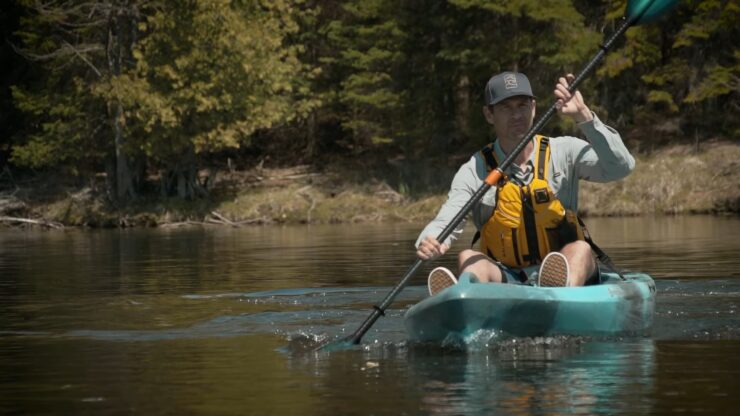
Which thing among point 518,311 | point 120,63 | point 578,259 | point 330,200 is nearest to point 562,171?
point 578,259

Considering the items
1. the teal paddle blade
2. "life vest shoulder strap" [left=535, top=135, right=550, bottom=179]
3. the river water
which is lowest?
the river water

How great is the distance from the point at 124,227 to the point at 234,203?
250 centimetres

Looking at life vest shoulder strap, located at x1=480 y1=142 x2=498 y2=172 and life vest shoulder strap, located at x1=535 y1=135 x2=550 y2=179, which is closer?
life vest shoulder strap, located at x1=535 y1=135 x2=550 y2=179

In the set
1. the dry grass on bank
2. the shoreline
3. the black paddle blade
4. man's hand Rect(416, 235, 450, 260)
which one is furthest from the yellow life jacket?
the dry grass on bank

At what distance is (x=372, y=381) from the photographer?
6633mm

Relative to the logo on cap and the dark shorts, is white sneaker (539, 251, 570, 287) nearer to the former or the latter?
the dark shorts

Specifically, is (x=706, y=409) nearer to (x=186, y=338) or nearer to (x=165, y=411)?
(x=165, y=411)

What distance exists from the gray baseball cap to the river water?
1.50 m

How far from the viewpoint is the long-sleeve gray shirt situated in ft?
26.4

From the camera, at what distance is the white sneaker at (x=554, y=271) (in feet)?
25.7

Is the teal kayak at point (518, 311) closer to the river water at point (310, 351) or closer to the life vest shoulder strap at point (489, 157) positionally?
the river water at point (310, 351)

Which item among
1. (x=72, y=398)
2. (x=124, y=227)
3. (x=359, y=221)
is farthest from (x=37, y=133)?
(x=72, y=398)

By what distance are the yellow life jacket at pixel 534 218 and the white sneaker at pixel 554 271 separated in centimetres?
44

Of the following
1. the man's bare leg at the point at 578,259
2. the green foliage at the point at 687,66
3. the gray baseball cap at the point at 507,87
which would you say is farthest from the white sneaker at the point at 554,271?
the green foliage at the point at 687,66
